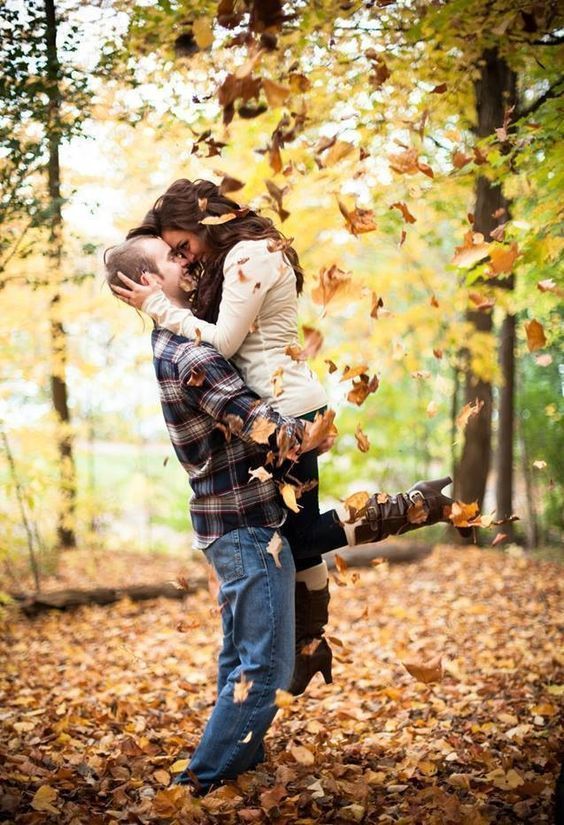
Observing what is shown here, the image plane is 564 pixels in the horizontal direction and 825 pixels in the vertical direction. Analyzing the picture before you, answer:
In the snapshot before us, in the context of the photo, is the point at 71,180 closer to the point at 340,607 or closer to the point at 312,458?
the point at 312,458

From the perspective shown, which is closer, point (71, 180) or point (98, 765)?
point (98, 765)

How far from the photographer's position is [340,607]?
5395mm

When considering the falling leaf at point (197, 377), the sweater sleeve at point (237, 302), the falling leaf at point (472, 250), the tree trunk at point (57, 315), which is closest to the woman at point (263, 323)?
the sweater sleeve at point (237, 302)

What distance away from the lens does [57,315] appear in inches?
228

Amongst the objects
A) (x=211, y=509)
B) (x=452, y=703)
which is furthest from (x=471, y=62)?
(x=452, y=703)

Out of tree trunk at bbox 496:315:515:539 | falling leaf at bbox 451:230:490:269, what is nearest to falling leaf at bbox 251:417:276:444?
falling leaf at bbox 451:230:490:269

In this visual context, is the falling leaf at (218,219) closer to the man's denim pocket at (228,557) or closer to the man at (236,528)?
the man at (236,528)

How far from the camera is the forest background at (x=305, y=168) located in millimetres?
2451

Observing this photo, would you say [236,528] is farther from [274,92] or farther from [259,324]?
[274,92]

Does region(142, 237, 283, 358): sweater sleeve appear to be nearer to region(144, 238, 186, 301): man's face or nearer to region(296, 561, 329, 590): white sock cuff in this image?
region(144, 238, 186, 301): man's face

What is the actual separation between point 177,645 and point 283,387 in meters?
2.77

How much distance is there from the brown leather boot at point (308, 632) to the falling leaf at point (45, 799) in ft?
2.71

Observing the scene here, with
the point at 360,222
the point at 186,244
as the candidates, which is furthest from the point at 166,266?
the point at 360,222

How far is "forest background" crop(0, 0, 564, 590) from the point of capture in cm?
245
